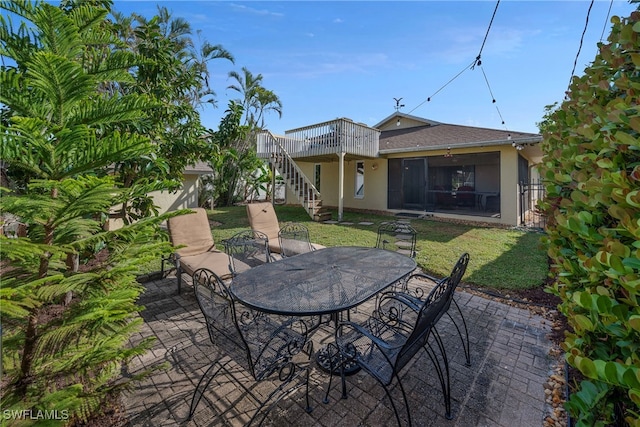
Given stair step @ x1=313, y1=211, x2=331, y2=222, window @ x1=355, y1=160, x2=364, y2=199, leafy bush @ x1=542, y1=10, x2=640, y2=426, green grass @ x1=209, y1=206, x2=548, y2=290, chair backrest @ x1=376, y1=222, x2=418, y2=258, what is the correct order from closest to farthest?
1. leafy bush @ x1=542, y1=10, x2=640, y2=426
2. chair backrest @ x1=376, y1=222, x2=418, y2=258
3. green grass @ x1=209, y1=206, x2=548, y2=290
4. stair step @ x1=313, y1=211, x2=331, y2=222
5. window @ x1=355, y1=160, x2=364, y2=199

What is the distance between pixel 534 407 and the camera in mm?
2254

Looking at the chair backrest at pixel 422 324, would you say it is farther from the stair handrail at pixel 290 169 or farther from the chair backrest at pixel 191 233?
the stair handrail at pixel 290 169

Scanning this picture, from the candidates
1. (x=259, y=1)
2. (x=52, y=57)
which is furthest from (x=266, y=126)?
(x=52, y=57)

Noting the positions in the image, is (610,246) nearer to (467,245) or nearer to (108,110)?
(108,110)

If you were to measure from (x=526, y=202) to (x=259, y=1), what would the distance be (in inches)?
513

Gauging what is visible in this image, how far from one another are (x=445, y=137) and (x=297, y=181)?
22.9 ft

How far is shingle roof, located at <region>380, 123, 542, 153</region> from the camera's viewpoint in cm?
1020

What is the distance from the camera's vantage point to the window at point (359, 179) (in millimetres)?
14773

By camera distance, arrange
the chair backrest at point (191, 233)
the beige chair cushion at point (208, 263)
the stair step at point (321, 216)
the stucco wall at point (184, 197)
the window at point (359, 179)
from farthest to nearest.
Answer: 1. the window at point (359, 179)
2. the stucco wall at point (184, 197)
3. the stair step at point (321, 216)
4. the chair backrest at point (191, 233)
5. the beige chair cushion at point (208, 263)

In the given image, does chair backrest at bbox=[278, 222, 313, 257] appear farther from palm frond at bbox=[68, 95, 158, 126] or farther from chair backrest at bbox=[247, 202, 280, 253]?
palm frond at bbox=[68, 95, 158, 126]

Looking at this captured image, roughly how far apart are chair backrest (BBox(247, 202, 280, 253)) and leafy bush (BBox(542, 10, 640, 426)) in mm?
5212

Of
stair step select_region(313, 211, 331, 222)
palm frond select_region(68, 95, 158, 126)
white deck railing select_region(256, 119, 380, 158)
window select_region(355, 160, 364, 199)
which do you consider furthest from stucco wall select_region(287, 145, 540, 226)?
palm frond select_region(68, 95, 158, 126)

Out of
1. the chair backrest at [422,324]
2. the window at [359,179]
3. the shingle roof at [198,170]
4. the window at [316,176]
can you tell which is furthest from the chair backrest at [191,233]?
the window at [316,176]

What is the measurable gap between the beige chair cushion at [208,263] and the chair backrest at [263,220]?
1469 mm
